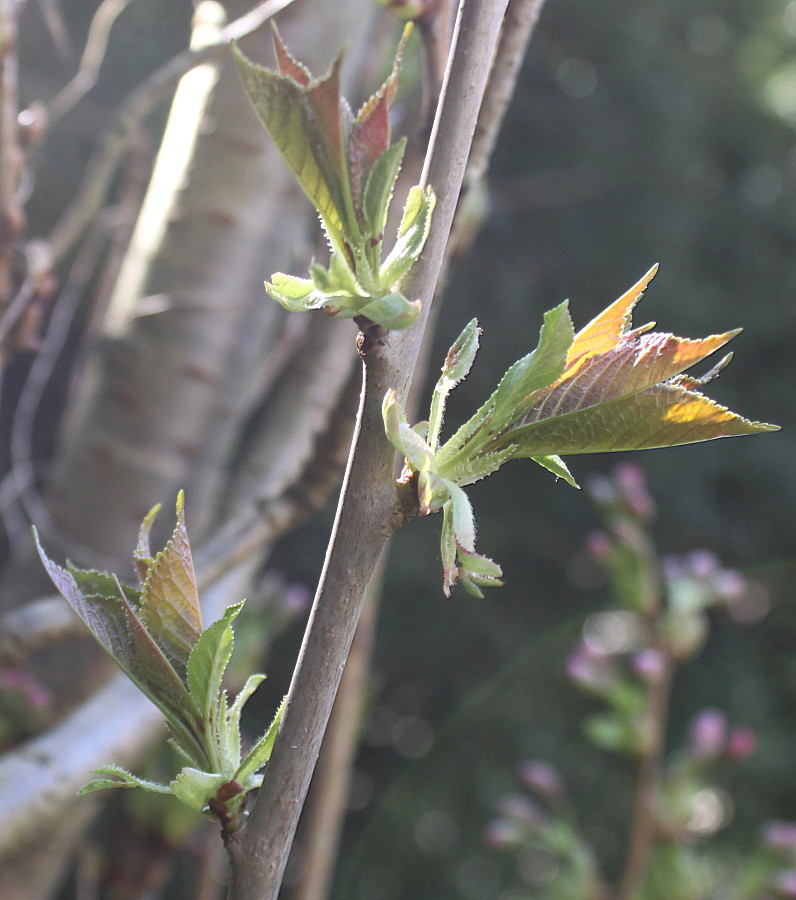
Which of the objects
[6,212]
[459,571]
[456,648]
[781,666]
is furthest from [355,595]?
[781,666]

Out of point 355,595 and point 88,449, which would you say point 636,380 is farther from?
point 88,449

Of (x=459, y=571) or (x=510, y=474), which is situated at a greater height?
(x=459, y=571)

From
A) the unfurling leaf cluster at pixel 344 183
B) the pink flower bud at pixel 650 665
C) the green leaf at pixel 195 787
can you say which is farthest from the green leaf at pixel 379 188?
the pink flower bud at pixel 650 665

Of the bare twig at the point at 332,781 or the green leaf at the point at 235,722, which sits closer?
the green leaf at the point at 235,722

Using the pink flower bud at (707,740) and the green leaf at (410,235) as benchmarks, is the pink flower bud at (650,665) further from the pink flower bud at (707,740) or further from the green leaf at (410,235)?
the green leaf at (410,235)

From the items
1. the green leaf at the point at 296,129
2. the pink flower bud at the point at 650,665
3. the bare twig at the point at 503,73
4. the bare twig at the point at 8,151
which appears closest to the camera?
the green leaf at the point at 296,129

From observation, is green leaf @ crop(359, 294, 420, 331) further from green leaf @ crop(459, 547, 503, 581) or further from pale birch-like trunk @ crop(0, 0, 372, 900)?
pale birch-like trunk @ crop(0, 0, 372, 900)
